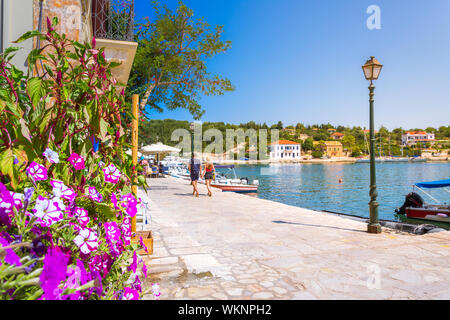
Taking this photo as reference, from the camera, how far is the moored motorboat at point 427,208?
13805 millimetres

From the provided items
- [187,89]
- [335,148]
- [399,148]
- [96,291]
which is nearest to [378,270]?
[96,291]

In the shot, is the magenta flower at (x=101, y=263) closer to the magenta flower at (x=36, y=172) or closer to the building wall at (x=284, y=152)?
the magenta flower at (x=36, y=172)

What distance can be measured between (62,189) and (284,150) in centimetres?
12015

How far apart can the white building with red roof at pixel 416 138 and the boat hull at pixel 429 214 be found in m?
144

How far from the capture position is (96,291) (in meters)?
1.22

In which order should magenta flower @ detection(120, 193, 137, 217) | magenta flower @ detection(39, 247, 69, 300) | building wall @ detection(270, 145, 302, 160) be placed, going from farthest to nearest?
building wall @ detection(270, 145, 302, 160) → magenta flower @ detection(120, 193, 137, 217) → magenta flower @ detection(39, 247, 69, 300)

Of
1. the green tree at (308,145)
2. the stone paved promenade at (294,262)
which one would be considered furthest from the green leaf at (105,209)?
the green tree at (308,145)

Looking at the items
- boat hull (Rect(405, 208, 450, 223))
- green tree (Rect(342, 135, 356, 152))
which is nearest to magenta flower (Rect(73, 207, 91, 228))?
boat hull (Rect(405, 208, 450, 223))

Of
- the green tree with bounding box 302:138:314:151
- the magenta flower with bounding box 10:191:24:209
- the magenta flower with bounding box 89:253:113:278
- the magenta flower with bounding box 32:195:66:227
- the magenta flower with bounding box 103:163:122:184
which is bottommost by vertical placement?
the magenta flower with bounding box 89:253:113:278

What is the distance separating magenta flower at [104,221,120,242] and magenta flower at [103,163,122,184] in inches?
11.4

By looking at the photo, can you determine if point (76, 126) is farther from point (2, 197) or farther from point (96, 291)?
point (96, 291)

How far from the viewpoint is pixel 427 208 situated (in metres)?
15.3

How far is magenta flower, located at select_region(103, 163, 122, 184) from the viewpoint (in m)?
1.77

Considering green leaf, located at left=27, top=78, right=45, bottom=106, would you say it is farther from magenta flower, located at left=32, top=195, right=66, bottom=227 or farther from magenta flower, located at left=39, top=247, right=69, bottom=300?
magenta flower, located at left=39, top=247, right=69, bottom=300
